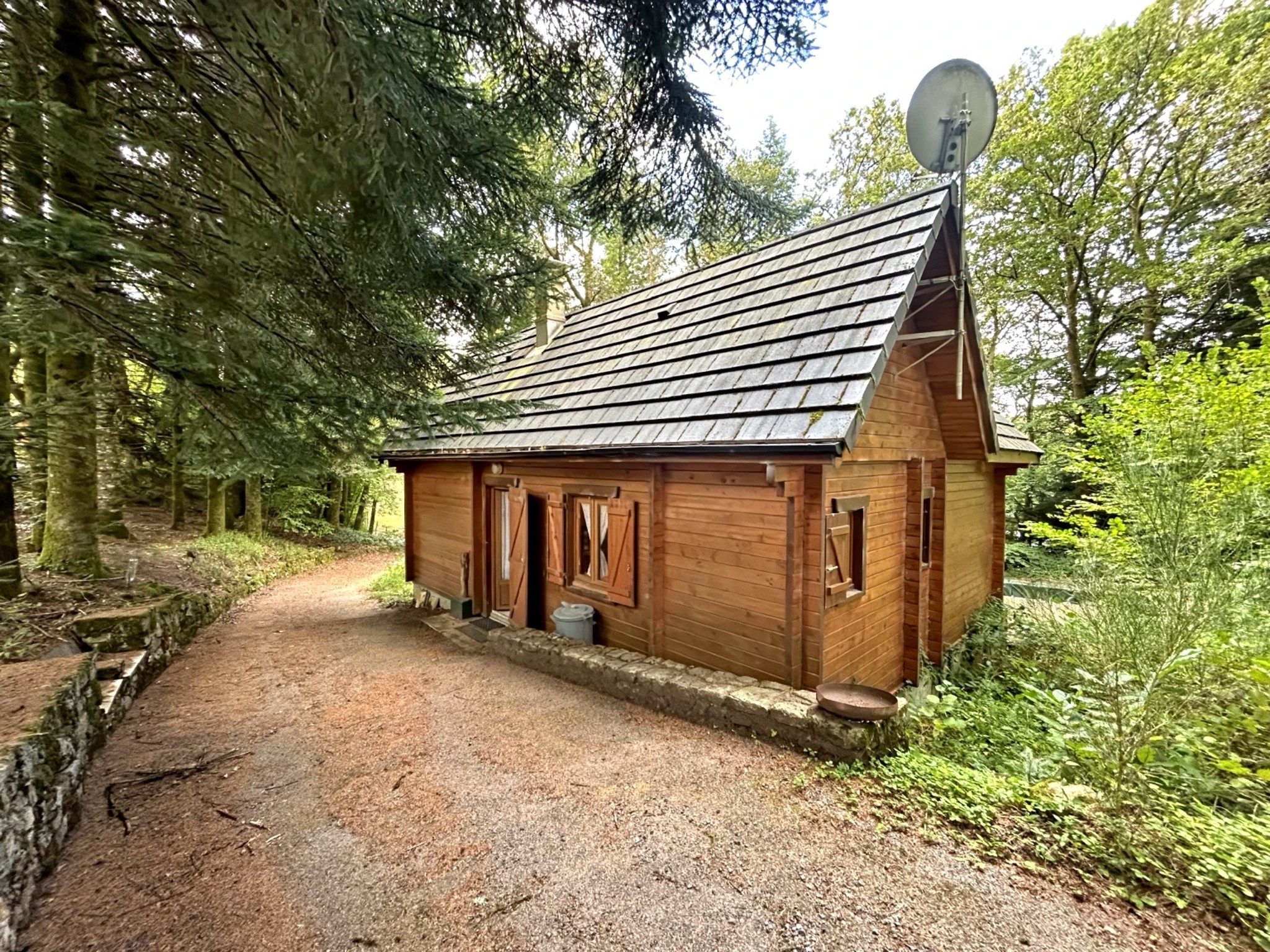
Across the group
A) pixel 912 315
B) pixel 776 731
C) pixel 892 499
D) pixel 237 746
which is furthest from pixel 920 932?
pixel 912 315

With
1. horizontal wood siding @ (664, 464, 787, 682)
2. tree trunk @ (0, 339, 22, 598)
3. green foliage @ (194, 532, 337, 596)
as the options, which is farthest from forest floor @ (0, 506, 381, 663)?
horizontal wood siding @ (664, 464, 787, 682)

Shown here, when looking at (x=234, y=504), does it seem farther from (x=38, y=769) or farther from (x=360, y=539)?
(x=38, y=769)

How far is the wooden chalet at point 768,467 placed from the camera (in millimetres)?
4496

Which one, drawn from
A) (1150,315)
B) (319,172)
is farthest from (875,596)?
(1150,315)

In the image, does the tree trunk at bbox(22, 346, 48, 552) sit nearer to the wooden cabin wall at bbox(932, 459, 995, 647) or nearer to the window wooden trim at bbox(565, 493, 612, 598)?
the window wooden trim at bbox(565, 493, 612, 598)

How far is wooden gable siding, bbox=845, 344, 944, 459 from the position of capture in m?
5.29

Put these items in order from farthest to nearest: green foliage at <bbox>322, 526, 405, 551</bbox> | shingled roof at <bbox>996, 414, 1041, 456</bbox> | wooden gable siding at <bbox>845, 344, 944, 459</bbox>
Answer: green foliage at <bbox>322, 526, 405, 551</bbox> < shingled roof at <bbox>996, 414, 1041, 456</bbox> < wooden gable siding at <bbox>845, 344, 944, 459</bbox>

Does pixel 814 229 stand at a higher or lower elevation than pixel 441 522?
higher

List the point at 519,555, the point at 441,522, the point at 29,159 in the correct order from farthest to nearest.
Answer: the point at 441,522 → the point at 519,555 → the point at 29,159

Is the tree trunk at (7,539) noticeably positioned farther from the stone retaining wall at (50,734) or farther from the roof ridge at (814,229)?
the roof ridge at (814,229)

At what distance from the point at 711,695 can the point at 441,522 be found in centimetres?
701

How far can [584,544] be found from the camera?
674 centimetres

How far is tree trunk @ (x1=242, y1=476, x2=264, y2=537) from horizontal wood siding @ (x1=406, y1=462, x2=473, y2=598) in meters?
6.30

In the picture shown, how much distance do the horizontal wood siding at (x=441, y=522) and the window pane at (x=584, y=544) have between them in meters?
2.80
